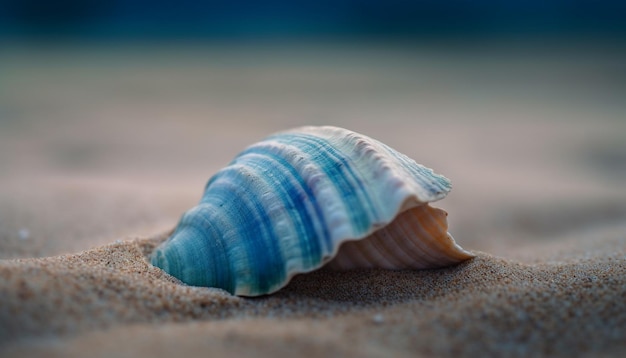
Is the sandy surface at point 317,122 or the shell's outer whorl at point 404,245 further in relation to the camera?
the shell's outer whorl at point 404,245

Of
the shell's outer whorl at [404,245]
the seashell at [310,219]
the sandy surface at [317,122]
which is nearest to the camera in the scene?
the sandy surface at [317,122]

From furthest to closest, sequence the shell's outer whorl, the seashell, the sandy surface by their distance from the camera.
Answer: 1. the shell's outer whorl
2. the seashell
3. the sandy surface

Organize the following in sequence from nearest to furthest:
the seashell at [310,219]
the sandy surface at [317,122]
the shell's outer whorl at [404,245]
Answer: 1. the sandy surface at [317,122]
2. the seashell at [310,219]
3. the shell's outer whorl at [404,245]

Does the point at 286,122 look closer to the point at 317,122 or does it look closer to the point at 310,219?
the point at 317,122

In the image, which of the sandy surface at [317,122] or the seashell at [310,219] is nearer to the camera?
the sandy surface at [317,122]

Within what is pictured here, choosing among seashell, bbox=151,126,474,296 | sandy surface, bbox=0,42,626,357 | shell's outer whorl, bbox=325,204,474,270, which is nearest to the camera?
sandy surface, bbox=0,42,626,357

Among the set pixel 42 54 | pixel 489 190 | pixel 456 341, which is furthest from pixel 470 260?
pixel 42 54

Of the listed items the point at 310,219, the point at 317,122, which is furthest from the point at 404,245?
the point at 317,122
